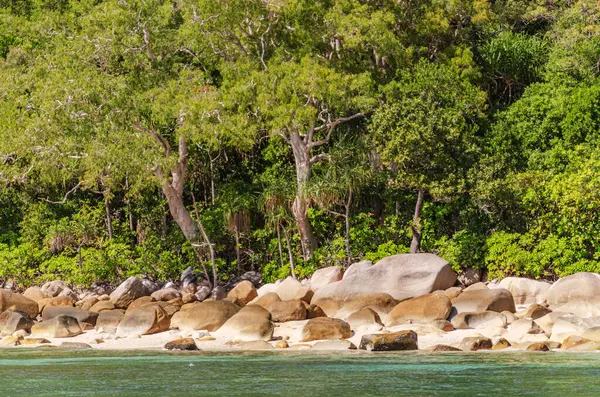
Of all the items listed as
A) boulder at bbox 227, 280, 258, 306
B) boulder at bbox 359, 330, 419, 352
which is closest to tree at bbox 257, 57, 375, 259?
boulder at bbox 227, 280, 258, 306

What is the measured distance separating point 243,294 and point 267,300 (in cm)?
187

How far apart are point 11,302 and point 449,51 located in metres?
13.8

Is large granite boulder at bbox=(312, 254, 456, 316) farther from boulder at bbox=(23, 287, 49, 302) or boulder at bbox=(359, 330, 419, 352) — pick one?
boulder at bbox=(23, 287, 49, 302)

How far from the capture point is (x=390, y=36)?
27859mm

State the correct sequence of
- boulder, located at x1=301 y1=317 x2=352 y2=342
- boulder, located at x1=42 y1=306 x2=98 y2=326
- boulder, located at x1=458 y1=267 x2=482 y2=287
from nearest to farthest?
boulder, located at x1=301 y1=317 x2=352 y2=342
boulder, located at x1=42 y1=306 x2=98 y2=326
boulder, located at x1=458 y1=267 x2=482 y2=287

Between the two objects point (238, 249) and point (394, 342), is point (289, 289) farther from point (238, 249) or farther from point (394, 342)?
point (394, 342)

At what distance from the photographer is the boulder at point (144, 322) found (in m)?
23.4

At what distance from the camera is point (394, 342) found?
65.8 ft

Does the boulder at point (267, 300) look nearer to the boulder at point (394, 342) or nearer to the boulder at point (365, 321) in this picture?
the boulder at point (365, 321)

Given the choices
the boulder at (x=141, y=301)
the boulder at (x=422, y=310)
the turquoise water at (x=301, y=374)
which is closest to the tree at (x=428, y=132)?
the boulder at (x=422, y=310)

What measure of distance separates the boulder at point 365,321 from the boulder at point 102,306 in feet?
24.7

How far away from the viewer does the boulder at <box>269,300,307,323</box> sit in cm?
2355

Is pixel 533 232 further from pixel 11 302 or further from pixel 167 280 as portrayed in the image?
pixel 11 302

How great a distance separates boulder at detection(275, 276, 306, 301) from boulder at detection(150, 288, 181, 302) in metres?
3.19
